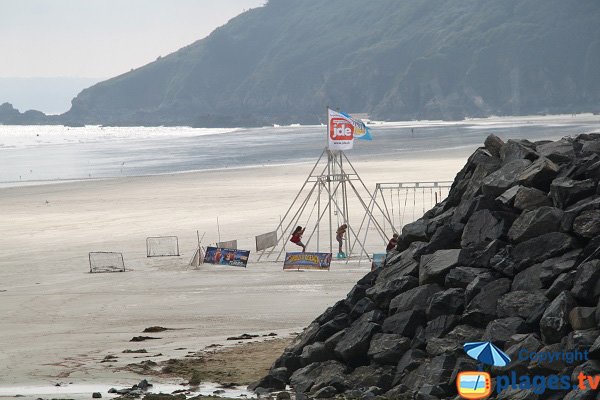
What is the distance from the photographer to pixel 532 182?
15648 millimetres

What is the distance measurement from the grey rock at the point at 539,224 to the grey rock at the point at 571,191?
26cm

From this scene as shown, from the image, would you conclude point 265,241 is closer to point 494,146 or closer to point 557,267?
point 494,146

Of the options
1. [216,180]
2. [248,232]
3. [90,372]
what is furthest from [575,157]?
[216,180]

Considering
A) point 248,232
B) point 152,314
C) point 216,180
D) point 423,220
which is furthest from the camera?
point 216,180

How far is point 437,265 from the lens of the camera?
1523cm

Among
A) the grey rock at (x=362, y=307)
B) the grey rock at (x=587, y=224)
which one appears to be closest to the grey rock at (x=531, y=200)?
the grey rock at (x=587, y=224)

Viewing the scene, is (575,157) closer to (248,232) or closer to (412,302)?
(412,302)

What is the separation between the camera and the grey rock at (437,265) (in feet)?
49.4

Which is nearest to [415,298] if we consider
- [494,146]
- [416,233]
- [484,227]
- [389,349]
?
[389,349]

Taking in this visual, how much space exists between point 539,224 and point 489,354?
2.41 meters

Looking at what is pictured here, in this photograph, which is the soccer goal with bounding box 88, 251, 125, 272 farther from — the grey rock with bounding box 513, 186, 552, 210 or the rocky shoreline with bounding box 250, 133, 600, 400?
the grey rock with bounding box 513, 186, 552, 210

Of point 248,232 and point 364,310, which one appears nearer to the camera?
point 364,310

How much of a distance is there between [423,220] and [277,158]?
64.0m

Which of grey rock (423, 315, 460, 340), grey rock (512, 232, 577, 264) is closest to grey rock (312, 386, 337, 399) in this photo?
grey rock (423, 315, 460, 340)
